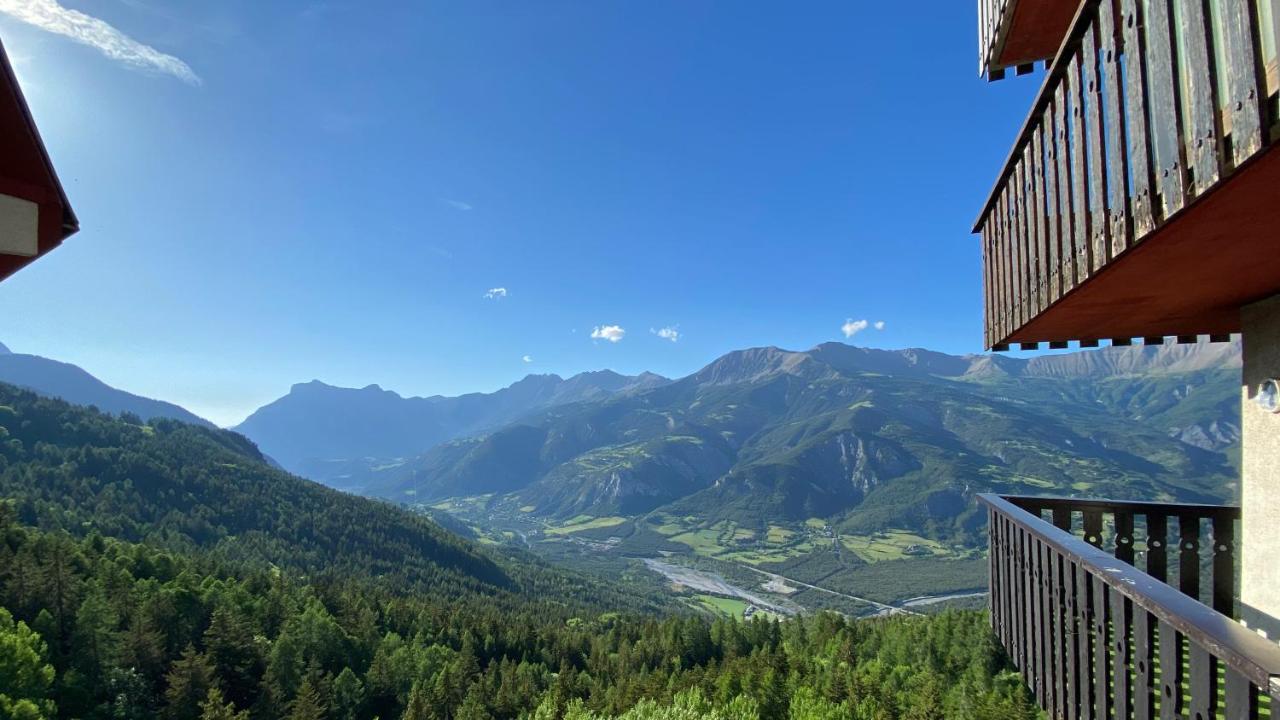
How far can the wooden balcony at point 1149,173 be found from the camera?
2166 mm

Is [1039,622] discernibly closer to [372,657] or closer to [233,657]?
[233,657]

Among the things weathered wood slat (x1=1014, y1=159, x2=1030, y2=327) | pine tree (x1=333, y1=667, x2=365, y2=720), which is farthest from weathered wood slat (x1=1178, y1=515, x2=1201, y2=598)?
pine tree (x1=333, y1=667, x2=365, y2=720)

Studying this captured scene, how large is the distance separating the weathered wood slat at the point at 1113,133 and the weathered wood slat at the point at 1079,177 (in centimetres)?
24

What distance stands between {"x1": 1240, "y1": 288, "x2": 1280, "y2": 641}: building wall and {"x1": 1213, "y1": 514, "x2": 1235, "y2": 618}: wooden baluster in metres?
0.69

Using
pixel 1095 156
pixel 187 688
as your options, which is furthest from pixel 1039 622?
pixel 187 688

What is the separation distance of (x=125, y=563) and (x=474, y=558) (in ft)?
336

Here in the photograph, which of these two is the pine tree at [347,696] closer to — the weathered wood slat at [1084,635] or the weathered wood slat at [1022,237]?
the weathered wood slat at [1084,635]

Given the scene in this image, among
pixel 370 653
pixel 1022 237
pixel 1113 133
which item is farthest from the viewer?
pixel 370 653

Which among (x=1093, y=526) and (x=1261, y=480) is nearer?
(x=1261, y=480)

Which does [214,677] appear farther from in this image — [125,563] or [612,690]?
[612,690]

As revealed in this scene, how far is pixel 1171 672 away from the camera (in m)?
2.65

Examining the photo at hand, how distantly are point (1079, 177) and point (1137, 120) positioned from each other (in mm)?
686

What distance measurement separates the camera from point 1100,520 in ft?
18.8

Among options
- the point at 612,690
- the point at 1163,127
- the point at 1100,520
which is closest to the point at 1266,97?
the point at 1163,127
